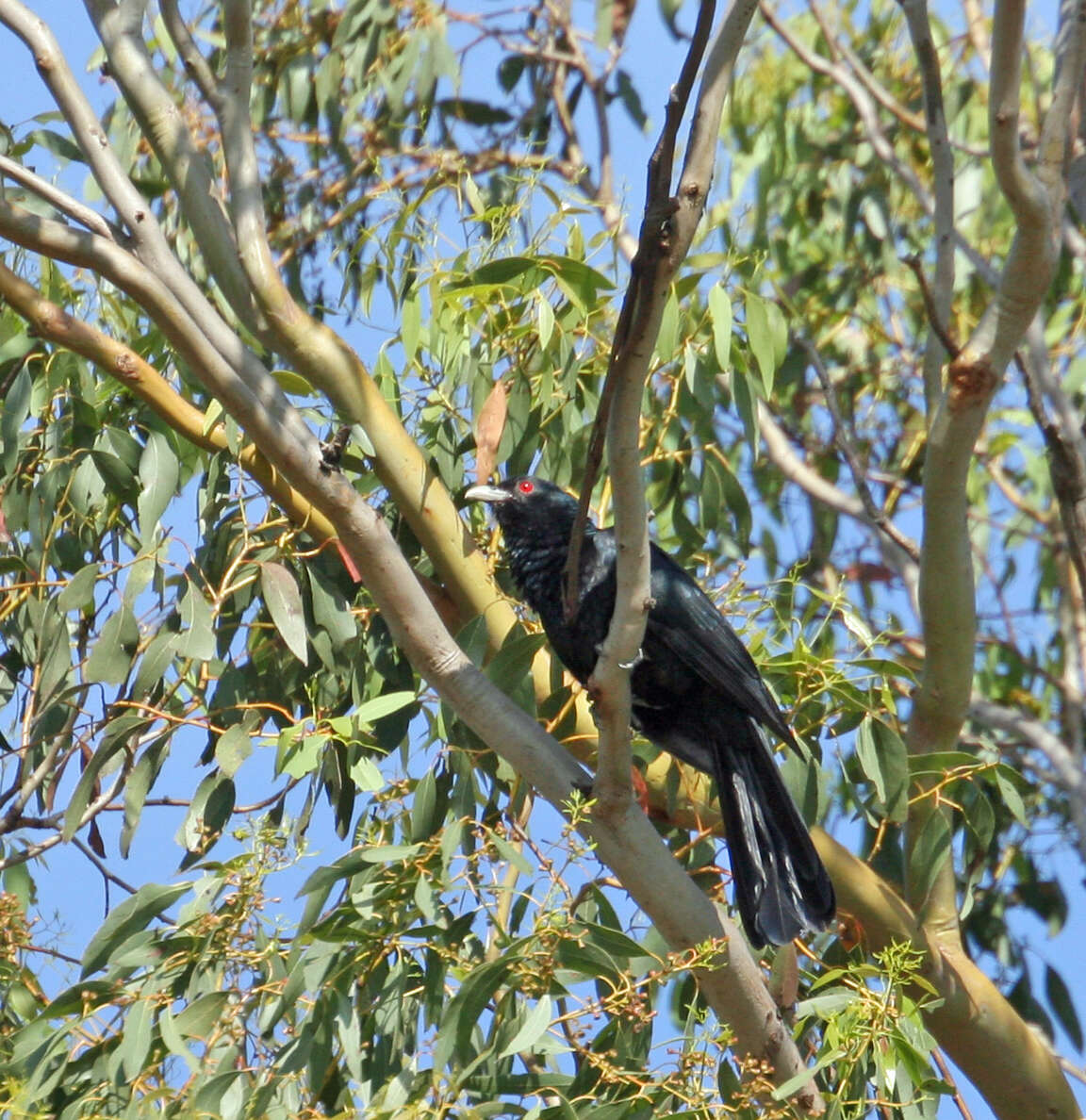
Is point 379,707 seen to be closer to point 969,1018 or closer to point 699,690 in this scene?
point 699,690

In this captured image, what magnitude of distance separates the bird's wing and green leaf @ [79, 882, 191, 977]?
131 centimetres

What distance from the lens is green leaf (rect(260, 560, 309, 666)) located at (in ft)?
12.0

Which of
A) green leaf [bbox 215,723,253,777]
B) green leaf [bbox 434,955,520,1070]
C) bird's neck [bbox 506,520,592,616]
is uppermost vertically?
bird's neck [bbox 506,520,592,616]

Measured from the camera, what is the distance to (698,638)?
13.4ft

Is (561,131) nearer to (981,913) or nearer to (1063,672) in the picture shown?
(1063,672)

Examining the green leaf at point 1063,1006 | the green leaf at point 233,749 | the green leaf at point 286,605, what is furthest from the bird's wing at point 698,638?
the green leaf at point 1063,1006

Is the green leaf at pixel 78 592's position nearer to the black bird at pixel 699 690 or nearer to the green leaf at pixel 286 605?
the green leaf at pixel 286 605

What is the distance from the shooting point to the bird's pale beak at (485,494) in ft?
14.3

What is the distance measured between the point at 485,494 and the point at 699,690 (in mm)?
778

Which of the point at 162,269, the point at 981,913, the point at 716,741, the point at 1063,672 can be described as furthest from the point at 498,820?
the point at 1063,672

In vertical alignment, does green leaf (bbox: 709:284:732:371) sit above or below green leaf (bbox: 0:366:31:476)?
below

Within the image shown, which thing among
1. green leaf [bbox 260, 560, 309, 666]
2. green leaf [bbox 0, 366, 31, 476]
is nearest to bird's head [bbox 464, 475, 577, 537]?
green leaf [bbox 260, 560, 309, 666]

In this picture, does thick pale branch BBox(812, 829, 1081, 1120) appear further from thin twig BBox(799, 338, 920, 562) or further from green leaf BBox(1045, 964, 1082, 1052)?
green leaf BBox(1045, 964, 1082, 1052)

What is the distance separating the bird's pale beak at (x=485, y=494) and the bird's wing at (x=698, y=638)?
471mm
